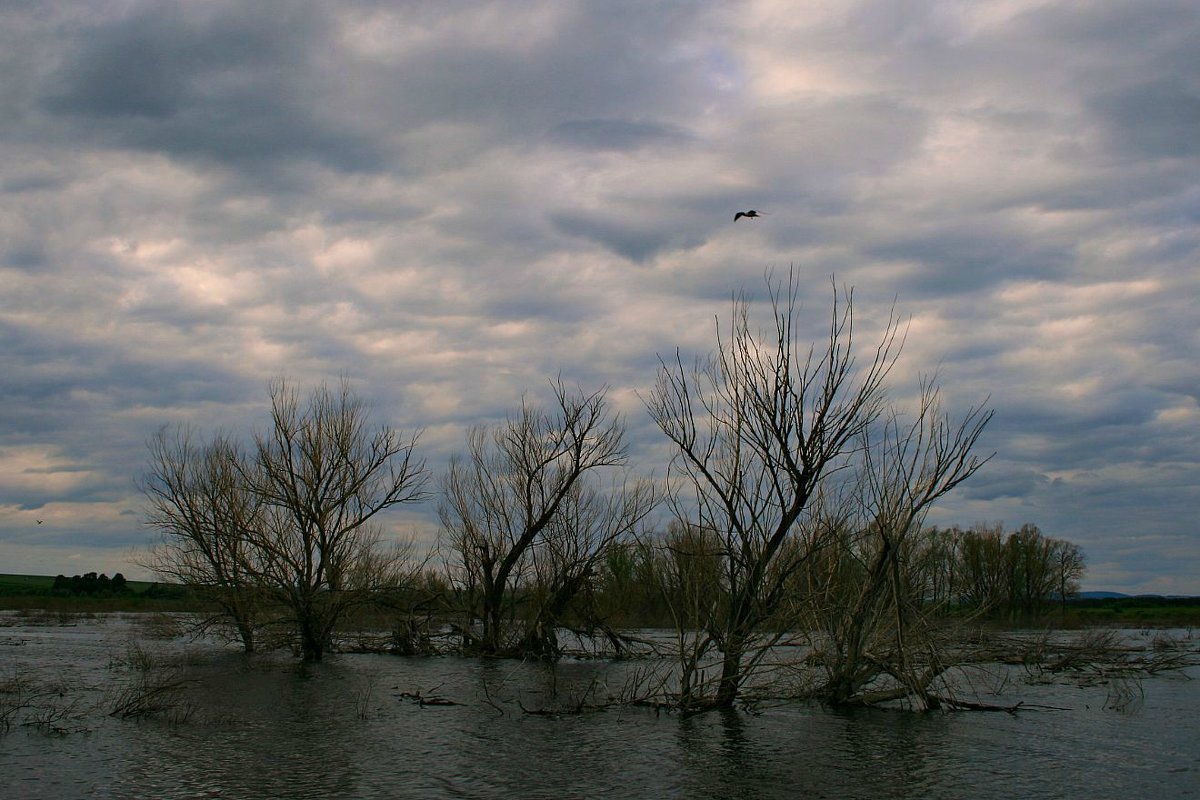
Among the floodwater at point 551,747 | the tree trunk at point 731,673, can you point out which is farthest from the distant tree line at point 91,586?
the tree trunk at point 731,673

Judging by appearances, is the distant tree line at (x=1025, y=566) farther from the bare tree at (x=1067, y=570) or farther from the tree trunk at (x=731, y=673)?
the tree trunk at (x=731, y=673)

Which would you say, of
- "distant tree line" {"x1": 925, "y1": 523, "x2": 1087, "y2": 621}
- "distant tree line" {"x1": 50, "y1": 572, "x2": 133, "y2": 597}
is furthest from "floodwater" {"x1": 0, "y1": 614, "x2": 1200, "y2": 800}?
"distant tree line" {"x1": 50, "y1": 572, "x2": 133, "y2": 597}

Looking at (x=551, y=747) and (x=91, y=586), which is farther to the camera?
(x=91, y=586)

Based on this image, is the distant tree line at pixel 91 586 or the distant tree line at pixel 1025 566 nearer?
the distant tree line at pixel 1025 566

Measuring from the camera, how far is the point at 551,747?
15070 millimetres

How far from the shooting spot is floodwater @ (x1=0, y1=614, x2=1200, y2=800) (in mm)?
12055

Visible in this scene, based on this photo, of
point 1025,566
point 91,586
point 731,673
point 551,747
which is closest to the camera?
point 551,747

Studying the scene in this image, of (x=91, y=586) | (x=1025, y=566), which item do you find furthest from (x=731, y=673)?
(x=91, y=586)

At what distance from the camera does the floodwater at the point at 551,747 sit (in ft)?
39.5

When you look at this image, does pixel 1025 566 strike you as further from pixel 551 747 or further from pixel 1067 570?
pixel 551 747

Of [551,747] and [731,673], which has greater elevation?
[731,673]

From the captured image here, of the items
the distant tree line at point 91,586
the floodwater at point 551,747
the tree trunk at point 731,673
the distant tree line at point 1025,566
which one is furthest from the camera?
the distant tree line at point 91,586

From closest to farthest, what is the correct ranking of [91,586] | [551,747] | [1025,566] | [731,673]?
[551,747], [731,673], [1025,566], [91,586]

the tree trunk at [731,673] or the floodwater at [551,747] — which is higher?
the tree trunk at [731,673]
